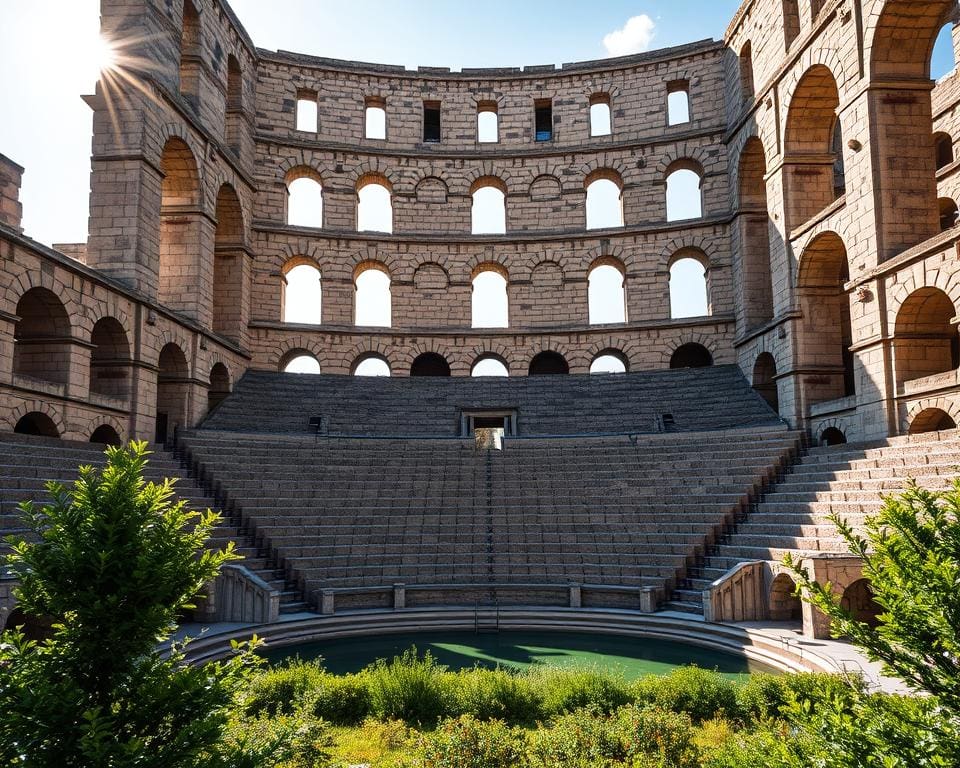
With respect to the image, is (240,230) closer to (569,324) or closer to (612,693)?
(569,324)

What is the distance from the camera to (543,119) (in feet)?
108

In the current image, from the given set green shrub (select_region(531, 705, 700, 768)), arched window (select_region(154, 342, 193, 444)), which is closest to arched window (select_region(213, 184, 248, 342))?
arched window (select_region(154, 342, 193, 444))

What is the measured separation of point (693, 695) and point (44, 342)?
17340mm

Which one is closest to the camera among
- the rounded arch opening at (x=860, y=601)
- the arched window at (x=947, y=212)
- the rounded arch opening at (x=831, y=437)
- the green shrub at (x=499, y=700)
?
the green shrub at (x=499, y=700)

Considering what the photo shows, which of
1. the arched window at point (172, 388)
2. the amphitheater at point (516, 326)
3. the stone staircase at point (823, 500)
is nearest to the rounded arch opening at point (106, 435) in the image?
the amphitheater at point (516, 326)

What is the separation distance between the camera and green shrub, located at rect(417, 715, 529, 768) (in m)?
6.97

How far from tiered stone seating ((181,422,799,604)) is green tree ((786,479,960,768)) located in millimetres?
11735

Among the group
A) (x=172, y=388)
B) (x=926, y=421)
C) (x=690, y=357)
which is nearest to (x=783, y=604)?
(x=926, y=421)

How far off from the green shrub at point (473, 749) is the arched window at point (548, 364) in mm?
24042

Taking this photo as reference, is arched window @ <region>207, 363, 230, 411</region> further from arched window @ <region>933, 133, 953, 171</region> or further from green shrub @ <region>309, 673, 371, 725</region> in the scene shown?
arched window @ <region>933, 133, 953, 171</region>

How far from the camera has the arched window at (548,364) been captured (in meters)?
31.1

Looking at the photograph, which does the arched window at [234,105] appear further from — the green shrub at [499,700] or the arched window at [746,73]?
the green shrub at [499,700]

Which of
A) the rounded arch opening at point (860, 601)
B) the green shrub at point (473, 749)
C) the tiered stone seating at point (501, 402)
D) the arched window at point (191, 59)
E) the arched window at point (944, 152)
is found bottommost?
the green shrub at point (473, 749)

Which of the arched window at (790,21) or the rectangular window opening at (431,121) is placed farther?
the rectangular window opening at (431,121)
